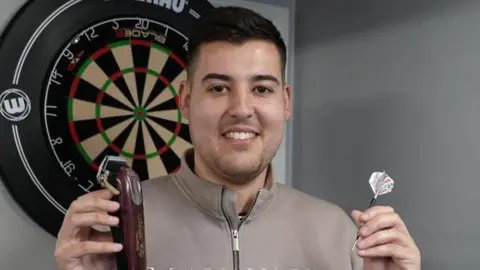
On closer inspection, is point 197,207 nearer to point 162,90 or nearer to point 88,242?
point 88,242

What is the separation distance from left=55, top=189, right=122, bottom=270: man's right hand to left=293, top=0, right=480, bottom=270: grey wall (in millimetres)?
690

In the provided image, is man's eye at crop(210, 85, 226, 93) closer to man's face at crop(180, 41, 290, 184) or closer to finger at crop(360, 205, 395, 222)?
man's face at crop(180, 41, 290, 184)

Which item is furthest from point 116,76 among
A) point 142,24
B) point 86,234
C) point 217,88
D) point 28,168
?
point 86,234

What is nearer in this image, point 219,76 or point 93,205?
point 93,205

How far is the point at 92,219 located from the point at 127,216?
2.3 inches

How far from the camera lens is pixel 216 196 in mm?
1074

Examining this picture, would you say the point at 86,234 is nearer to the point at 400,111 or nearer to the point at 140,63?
the point at 140,63

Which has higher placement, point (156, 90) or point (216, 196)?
point (156, 90)

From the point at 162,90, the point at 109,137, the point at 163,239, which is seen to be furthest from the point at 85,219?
the point at 162,90

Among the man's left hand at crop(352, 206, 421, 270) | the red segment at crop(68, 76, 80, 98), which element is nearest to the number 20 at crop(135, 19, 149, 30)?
the red segment at crop(68, 76, 80, 98)

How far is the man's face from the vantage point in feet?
3.43

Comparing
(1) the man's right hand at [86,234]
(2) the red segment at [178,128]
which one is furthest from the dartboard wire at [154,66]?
(1) the man's right hand at [86,234]

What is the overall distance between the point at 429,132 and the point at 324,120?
367mm

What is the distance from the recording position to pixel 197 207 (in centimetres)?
111
